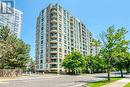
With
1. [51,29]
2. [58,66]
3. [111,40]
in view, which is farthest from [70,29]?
[111,40]

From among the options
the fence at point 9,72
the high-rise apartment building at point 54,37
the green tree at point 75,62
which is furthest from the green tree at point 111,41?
the high-rise apartment building at point 54,37

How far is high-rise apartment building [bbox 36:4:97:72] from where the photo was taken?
360 feet

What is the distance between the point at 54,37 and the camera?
111875mm

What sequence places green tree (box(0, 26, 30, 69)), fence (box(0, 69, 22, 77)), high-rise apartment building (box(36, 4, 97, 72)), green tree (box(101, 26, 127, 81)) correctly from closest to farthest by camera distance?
1. green tree (box(101, 26, 127, 81))
2. fence (box(0, 69, 22, 77))
3. green tree (box(0, 26, 30, 69))
4. high-rise apartment building (box(36, 4, 97, 72))

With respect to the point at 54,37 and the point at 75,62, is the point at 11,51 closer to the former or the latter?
the point at 75,62

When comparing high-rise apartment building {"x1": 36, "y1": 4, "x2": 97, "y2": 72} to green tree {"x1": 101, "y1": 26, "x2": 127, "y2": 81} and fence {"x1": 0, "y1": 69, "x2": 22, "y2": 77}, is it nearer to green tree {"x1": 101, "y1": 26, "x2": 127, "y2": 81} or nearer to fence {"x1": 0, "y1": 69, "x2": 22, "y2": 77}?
fence {"x1": 0, "y1": 69, "x2": 22, "y2": 77}

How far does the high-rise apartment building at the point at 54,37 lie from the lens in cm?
10962

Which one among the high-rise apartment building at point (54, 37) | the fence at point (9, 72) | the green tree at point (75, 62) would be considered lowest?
the fence at point (9, 72)

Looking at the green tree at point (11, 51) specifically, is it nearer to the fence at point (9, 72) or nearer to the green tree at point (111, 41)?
the fence at point (9, 72)

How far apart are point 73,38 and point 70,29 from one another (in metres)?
5.60

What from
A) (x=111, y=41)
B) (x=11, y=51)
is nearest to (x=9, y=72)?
(x=11, y=51)

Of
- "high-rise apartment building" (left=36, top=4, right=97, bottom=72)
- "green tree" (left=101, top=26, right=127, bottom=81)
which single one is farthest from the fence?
"high-rise apartment building" (left=36, top=4, right=97, bottom=72)

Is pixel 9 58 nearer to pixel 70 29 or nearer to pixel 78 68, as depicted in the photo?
pixel 78 68

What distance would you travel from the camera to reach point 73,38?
12731 centimetres
